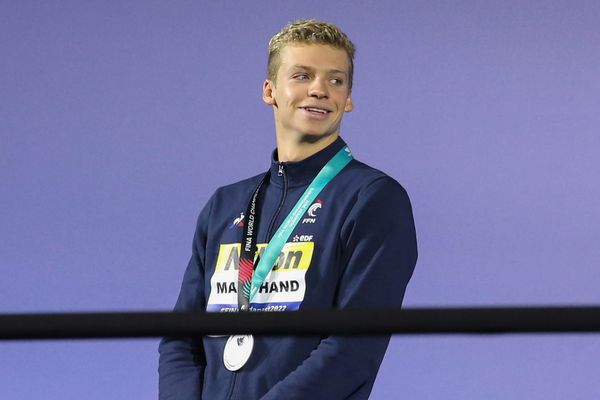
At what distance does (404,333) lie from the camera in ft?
A: 2.60

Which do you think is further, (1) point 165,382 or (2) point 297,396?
(1) point 165,382

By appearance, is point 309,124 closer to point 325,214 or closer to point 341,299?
point 325,214

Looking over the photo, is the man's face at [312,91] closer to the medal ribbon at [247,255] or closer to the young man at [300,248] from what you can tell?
the young man at [300,248]

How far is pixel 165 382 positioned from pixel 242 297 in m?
0.24

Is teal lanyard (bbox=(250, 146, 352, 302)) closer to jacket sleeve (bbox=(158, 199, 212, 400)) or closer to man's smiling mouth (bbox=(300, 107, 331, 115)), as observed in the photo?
man's smiling mouth (bbox=(300, 107, 331, 115))

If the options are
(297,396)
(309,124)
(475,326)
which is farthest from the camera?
(309,124)

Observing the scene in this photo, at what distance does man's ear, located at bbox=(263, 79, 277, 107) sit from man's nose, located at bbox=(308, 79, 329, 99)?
13cm

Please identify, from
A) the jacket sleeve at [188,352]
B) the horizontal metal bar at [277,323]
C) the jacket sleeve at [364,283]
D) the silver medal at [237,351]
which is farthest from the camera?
the jacket sleeve at [188,352]

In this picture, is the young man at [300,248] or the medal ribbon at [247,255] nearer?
the young man at [300,248]

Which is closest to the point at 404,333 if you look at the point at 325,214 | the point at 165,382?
the point at 325,214

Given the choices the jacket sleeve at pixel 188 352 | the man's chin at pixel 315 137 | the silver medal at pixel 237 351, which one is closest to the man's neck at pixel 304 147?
the man's chin at pixel 315 137

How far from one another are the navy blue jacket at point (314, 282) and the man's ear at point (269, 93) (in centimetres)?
14

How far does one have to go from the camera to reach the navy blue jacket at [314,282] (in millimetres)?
1838

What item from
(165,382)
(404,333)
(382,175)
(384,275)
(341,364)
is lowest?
(165,382)
